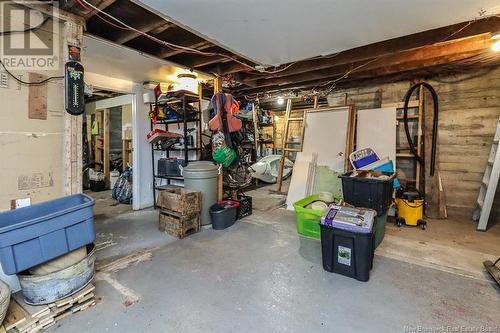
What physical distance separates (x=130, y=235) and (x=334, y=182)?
3.26 metres

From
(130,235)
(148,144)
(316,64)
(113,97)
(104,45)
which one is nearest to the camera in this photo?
(104,45)

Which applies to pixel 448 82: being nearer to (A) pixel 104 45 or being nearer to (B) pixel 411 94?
(B) pixel 411 94

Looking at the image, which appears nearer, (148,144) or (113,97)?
(148,144)

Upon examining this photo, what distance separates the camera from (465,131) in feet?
12.6

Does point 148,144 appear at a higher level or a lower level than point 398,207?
higher

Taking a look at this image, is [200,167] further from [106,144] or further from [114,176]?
[106,144]

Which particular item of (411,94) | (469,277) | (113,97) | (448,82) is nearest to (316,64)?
(411,94)

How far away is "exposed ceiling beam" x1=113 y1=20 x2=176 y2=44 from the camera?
7.89 ft

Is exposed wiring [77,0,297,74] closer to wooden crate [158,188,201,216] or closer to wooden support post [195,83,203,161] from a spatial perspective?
wooden support post [195,83,203,161]

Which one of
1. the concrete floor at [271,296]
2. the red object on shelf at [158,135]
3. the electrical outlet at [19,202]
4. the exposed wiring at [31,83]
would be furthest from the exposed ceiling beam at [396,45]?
the electrical outlet at [19,202]

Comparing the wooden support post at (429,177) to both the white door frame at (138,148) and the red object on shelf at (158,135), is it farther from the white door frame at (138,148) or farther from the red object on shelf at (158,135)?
the white door frame at (138,148)

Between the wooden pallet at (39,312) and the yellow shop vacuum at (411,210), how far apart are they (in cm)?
380

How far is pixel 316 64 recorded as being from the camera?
3576 mm

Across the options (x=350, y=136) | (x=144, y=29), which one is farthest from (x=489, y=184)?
(x=144, y=29)
